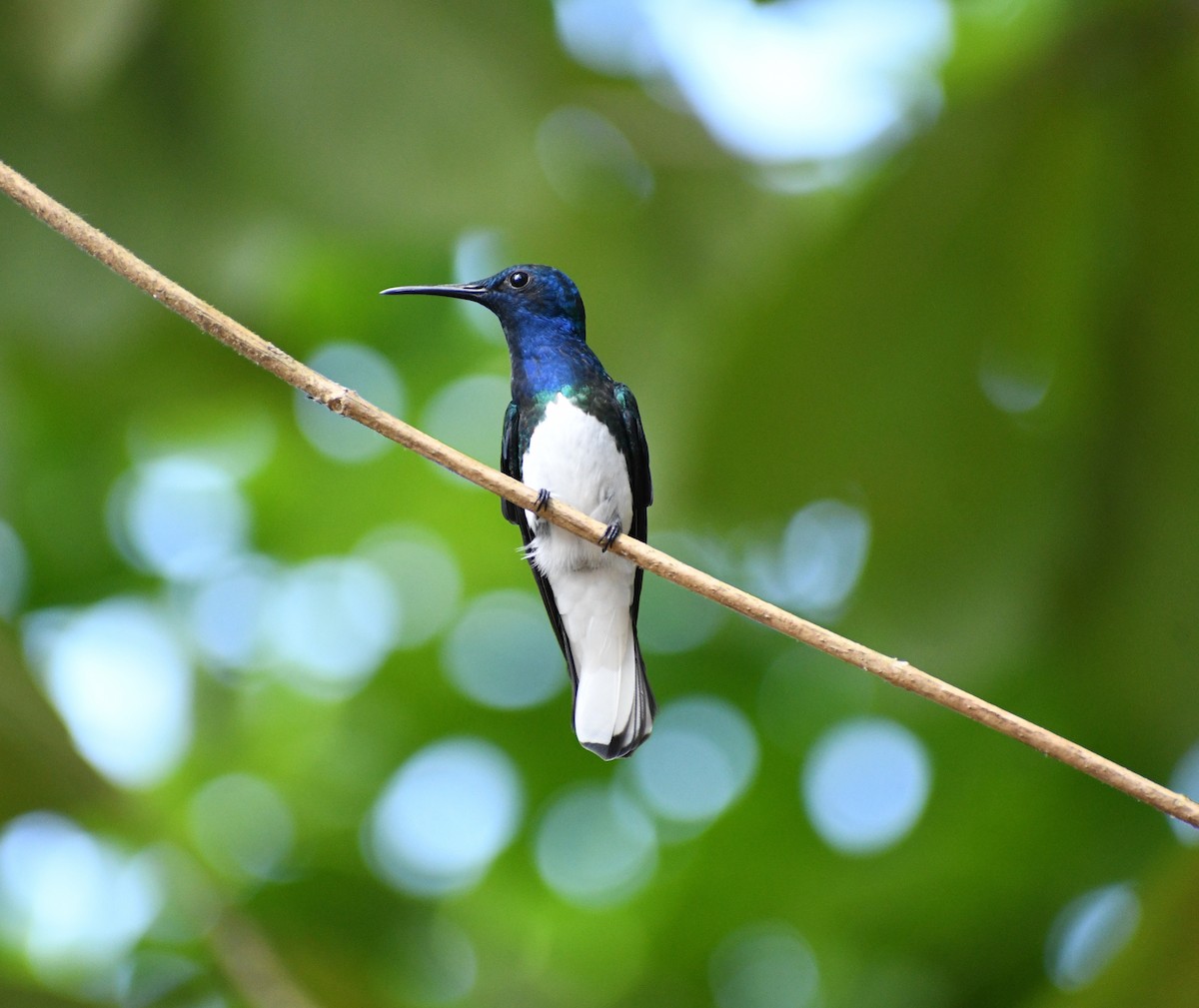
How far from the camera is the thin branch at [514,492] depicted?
1.02 m

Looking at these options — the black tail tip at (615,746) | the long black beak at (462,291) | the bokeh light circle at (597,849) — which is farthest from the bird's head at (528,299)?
the bokeh light circle at (597,849)

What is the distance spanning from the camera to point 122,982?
433 cm

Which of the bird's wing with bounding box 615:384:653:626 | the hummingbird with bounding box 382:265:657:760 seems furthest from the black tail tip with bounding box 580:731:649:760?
the bird's wing with bounding box 615:384:653:626

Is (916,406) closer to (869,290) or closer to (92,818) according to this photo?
(869,290)

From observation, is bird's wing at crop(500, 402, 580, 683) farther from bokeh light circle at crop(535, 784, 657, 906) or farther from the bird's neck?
bokeh light circle at crop(535, 784, 657, 906)

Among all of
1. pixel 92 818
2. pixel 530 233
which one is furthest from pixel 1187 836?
pixel 92 818

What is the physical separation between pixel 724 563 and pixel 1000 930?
63.0 inches

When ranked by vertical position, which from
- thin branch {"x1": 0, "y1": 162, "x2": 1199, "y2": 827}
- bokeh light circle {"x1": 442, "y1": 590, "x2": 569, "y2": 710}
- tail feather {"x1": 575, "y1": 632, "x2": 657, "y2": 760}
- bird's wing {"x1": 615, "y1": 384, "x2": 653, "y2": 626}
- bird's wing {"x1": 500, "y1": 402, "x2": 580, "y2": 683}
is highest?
bokeh light circle {"x1": 442, "y1": 590, "x2": 569, "y2": 710}

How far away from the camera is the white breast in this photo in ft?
6.52

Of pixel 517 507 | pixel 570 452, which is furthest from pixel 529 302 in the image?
pixel 517 507

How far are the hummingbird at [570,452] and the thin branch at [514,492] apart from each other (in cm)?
65

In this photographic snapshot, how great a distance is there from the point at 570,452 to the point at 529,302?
242 mm

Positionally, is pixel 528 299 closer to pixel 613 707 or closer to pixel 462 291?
pixel 462 291

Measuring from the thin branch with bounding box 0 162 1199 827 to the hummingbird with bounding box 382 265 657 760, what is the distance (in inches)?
25.6
